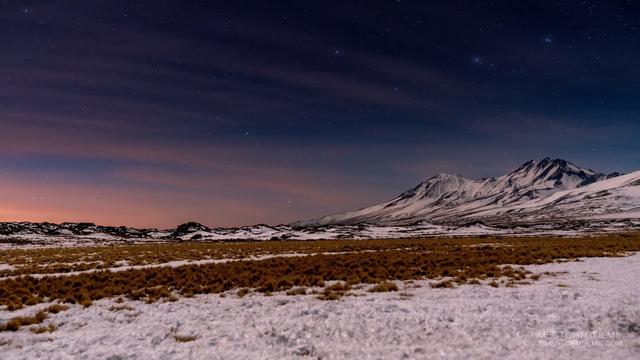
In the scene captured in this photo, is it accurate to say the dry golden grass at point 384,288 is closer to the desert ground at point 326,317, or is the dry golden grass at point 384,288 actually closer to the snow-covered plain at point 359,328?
the desert ground at point 326,317

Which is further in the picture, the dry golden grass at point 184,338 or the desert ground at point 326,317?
the dry golden grass at point 184,338

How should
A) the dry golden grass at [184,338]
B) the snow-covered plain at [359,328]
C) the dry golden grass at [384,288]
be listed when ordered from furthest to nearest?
the dry golden grass at [384,288] → the dry golden grass at [184,338] → the snow-covered plain at [359,328]

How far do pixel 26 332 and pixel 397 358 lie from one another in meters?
11.5

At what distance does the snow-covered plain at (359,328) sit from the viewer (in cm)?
1096

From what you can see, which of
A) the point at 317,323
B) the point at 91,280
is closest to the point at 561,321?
the point at 317,323

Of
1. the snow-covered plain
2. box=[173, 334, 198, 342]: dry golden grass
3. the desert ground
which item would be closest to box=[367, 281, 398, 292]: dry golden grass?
the desert ground

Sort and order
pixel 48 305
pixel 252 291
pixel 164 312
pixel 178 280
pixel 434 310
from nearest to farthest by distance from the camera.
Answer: pixel 434 310
pixel 164 312
pixel 48 305
pixel 252 291
pixel 178 280

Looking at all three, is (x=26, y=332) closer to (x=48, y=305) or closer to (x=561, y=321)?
(x=48, y=305)

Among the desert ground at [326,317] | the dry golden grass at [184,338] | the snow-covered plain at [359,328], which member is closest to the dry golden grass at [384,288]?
the desert ground at [326,317]

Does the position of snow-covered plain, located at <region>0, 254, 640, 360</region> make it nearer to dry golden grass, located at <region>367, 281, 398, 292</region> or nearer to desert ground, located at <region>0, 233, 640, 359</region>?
desert ground, located at <region>0, 233, 640, 359</region>

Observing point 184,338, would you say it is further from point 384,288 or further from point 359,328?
point 384,288

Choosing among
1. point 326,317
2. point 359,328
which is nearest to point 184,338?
point 326,317

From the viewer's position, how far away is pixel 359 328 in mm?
12703

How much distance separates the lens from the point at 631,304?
45.0 ft
